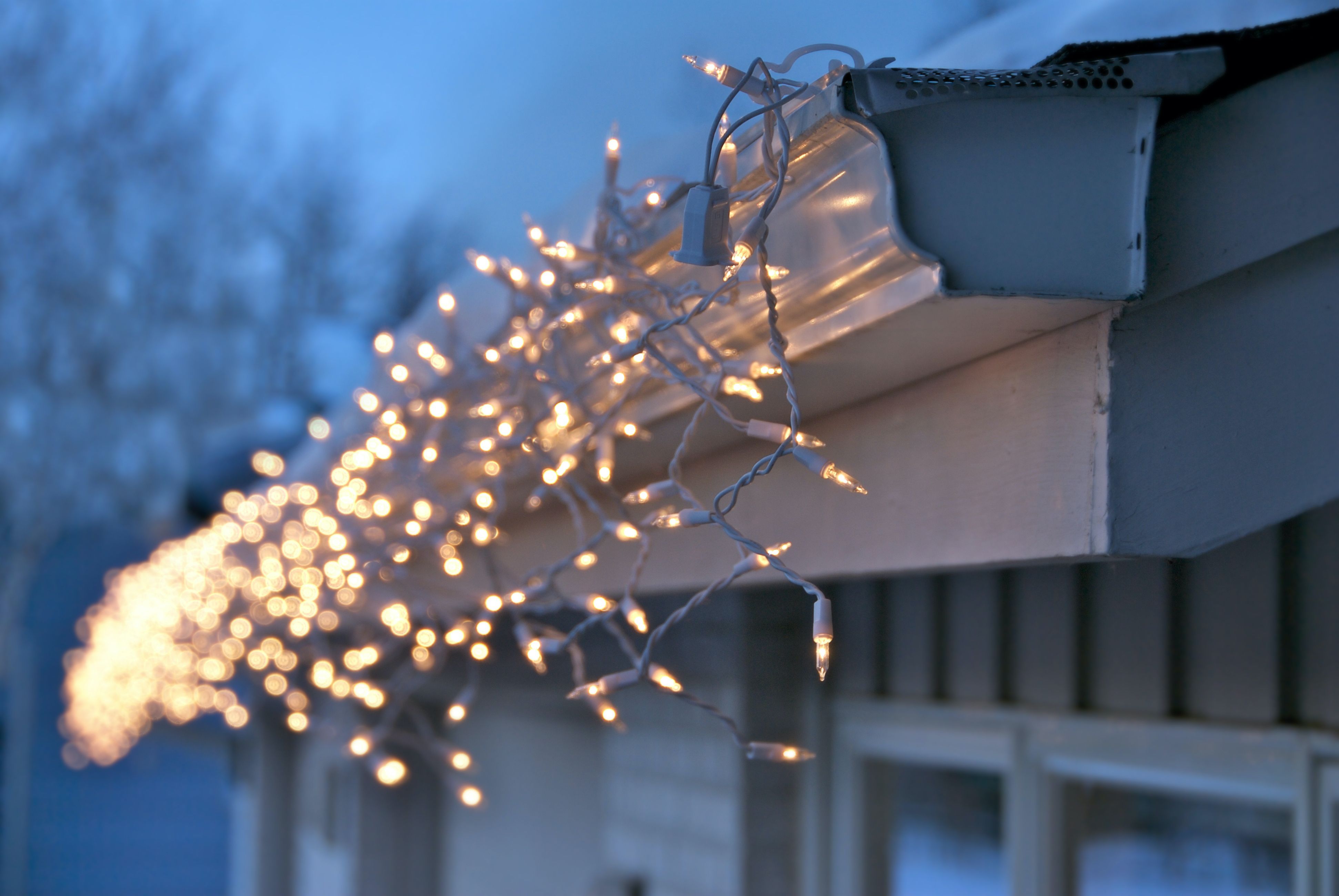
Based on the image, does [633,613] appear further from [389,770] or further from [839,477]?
[389,770]

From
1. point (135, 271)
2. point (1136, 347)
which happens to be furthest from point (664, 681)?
point (135, 271)

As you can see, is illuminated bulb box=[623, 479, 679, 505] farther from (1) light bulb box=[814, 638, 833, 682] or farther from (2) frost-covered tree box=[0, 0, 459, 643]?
(2) frost-covered tree box=[0, 0, 459, 643]

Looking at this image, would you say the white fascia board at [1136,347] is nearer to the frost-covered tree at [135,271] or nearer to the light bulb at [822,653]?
the light bulb at [822,653]

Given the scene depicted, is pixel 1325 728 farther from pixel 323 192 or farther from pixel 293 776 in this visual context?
pixel 323 192

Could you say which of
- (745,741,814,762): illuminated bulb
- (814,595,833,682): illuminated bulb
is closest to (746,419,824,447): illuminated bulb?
(814,595,833,682): illuminated bulb

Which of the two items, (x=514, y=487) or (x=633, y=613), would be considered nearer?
(x=633, y=613)

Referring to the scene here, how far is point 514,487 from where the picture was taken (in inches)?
64.2

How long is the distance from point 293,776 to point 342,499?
3.86 m

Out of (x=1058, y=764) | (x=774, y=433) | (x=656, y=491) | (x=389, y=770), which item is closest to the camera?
(x=774, y=433)

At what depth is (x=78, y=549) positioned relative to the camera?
1102cm

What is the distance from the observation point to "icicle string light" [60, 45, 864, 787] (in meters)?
0.74

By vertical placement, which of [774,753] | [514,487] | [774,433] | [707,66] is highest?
[707,66]

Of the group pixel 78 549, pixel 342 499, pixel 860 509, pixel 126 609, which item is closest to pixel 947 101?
pixel 860 509

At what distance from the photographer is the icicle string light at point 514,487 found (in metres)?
0.74
